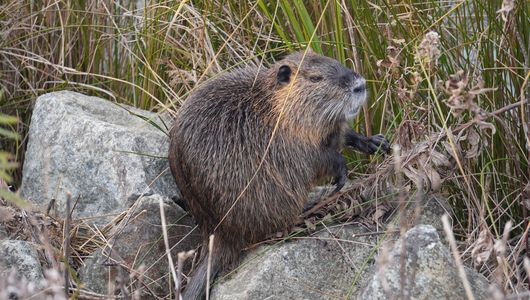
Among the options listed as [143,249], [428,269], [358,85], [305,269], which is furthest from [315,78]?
[428,269]

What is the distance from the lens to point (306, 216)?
11.6ft

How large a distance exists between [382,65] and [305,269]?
2.52 ft

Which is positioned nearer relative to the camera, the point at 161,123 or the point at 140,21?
the point at 161,123

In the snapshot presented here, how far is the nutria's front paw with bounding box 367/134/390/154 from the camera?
358 cm

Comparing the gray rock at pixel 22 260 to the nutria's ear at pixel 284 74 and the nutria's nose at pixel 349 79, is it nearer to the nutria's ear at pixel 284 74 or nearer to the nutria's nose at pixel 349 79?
the nutria's ear at pixel 284 74

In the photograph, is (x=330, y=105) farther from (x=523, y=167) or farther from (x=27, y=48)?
(x=27, y=48)

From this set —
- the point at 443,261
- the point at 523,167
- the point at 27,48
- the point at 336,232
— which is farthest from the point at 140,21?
the point at 443,261

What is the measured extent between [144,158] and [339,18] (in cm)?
95

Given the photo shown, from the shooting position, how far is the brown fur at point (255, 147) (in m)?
3.40

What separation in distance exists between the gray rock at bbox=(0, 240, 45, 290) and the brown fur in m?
0.53

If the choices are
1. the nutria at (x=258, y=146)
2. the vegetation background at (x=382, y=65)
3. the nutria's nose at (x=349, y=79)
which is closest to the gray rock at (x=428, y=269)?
the vegetation background at (x=382, y=65)

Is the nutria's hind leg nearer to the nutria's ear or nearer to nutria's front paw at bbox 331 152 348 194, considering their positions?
nutria's front paw at bbox 331 152 348 194

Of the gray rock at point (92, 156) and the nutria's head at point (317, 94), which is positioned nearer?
the nutria's head at point (317, 94)

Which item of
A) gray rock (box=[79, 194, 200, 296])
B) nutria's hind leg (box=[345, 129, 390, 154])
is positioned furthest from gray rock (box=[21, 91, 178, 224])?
nutria's hind leg (box=[345, 129, 390, 154])
